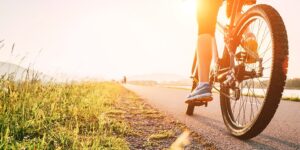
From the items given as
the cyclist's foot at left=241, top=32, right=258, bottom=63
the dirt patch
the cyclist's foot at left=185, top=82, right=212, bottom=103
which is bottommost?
the dirt patch

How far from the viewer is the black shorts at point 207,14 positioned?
347cm

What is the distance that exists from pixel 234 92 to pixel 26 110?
6.58ft

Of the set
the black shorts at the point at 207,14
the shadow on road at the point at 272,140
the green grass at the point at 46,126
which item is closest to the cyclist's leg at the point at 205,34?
the black shorts at the point at 207,14

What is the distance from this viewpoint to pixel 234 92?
326cm

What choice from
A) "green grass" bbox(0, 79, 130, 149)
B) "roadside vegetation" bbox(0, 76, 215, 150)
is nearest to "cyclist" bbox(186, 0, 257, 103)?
"roadside vegetation" bbox(0, 76, 215, 150)

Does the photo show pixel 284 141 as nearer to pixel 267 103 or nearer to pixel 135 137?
pixel 267 103

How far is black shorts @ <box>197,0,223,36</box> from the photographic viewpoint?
11.4 ft

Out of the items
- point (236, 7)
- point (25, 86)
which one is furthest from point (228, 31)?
point (25, 86)

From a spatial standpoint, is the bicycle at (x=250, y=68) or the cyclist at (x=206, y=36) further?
the cyclist at (x=206, y=36)

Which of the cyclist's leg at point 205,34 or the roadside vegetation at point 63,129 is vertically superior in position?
the cyclist's leg at point 205,34

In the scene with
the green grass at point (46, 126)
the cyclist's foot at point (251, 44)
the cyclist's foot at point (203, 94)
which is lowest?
the green grass at point (46, 126)

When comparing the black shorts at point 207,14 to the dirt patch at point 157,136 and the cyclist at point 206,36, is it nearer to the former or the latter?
the cyclist at point 206,36

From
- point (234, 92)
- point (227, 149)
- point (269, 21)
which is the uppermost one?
point (269, 21)

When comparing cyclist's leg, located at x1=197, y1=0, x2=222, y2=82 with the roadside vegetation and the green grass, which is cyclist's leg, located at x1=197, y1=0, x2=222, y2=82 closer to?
the roadside vegetation
